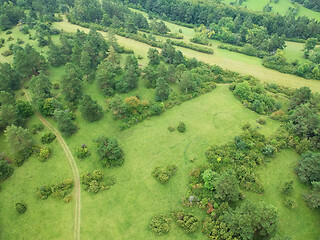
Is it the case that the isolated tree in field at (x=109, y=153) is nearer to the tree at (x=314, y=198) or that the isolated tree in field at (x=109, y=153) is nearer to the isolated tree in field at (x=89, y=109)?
the isolated tree in field at (x=89, y=109)

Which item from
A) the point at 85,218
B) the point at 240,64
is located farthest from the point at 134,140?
the point at 240,64

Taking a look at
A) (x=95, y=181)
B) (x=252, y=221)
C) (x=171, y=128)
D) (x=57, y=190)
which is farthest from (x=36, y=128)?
(x=252, y=221)

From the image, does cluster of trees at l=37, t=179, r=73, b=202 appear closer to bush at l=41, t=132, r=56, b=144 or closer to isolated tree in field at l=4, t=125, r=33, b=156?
isolated tree in field at l=4, t=125, r=33, b=156

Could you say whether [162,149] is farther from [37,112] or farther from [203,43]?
[203,43]

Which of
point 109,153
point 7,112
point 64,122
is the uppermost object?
point 7,112

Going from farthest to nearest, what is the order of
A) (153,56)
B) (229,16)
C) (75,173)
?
(229,16) < (153,56) < (75,173)

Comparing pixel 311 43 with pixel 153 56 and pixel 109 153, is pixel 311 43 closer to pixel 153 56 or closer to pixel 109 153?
pixel 153 56
